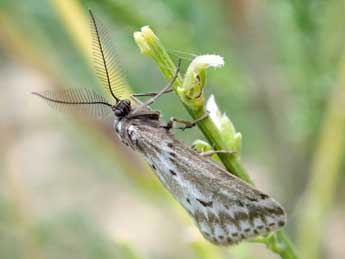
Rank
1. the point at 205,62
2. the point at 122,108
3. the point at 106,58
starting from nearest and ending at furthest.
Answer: the point at 205,62 → the point at 106,58 → the point at 122,108

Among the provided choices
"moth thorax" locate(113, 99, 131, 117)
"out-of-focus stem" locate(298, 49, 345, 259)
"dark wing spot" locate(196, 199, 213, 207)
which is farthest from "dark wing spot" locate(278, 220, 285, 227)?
"out-of-focus stem" locate(298, 49, 345, 259)

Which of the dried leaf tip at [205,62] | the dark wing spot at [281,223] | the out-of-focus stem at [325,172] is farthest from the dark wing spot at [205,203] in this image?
the out-of-focus stem at [325,172]

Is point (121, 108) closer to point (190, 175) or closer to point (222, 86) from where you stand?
point (190, 175)

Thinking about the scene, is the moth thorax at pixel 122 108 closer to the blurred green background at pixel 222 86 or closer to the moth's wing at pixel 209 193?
the moth's wing at pixel 209 193

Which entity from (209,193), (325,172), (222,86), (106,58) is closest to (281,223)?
A: (209,193)

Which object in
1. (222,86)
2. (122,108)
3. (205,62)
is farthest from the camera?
(222,86)

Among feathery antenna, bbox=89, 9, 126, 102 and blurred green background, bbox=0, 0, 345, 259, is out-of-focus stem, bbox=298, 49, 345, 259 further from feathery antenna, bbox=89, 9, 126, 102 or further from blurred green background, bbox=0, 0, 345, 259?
feathery antenna, bbox=89, 9, 126, 102
